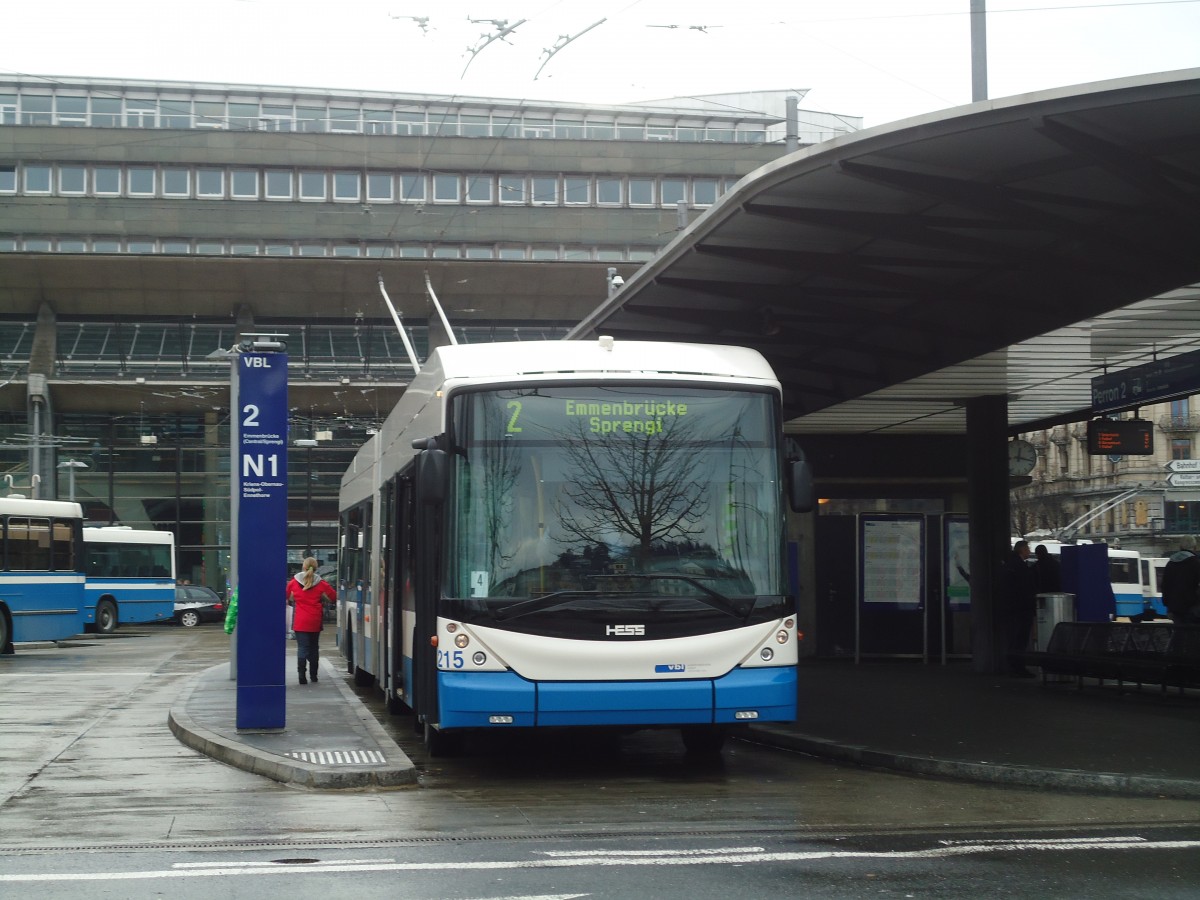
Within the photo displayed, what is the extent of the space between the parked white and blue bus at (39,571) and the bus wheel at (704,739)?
68.5ft

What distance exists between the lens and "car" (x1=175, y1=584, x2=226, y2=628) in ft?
168

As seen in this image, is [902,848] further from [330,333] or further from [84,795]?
[330,333]

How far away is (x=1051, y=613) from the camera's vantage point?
70.8ft

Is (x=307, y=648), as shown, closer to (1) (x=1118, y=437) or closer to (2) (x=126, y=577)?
(1) (x=1118, y=437)

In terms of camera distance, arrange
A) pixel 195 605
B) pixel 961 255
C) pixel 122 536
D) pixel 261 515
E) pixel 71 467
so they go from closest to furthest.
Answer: pixel 261 515 → pixel 961 255 → pixel 122 536 → pixel 195 605 → pixel 71 467

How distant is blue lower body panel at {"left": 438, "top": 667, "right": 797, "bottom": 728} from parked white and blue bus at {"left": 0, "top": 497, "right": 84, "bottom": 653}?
21.5 metres

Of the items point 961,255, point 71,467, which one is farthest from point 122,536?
point 961,255

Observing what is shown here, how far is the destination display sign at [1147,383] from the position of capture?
17.0 metres

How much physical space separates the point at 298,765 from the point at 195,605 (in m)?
41.7

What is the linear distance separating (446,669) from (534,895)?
167 inches

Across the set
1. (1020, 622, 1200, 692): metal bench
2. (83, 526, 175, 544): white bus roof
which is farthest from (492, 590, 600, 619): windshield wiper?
(83, 526, 175, 544): white bus roof

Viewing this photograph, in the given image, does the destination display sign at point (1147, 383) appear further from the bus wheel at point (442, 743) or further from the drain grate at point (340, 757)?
the drain grate at point (340, 757)

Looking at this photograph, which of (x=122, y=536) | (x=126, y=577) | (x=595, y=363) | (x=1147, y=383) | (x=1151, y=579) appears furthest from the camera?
(x=1151, y=579)

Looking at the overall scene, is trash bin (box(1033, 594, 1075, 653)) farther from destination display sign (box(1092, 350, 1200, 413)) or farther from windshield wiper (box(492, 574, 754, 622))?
windshield wiper (box(492, 574, 754, 622))
